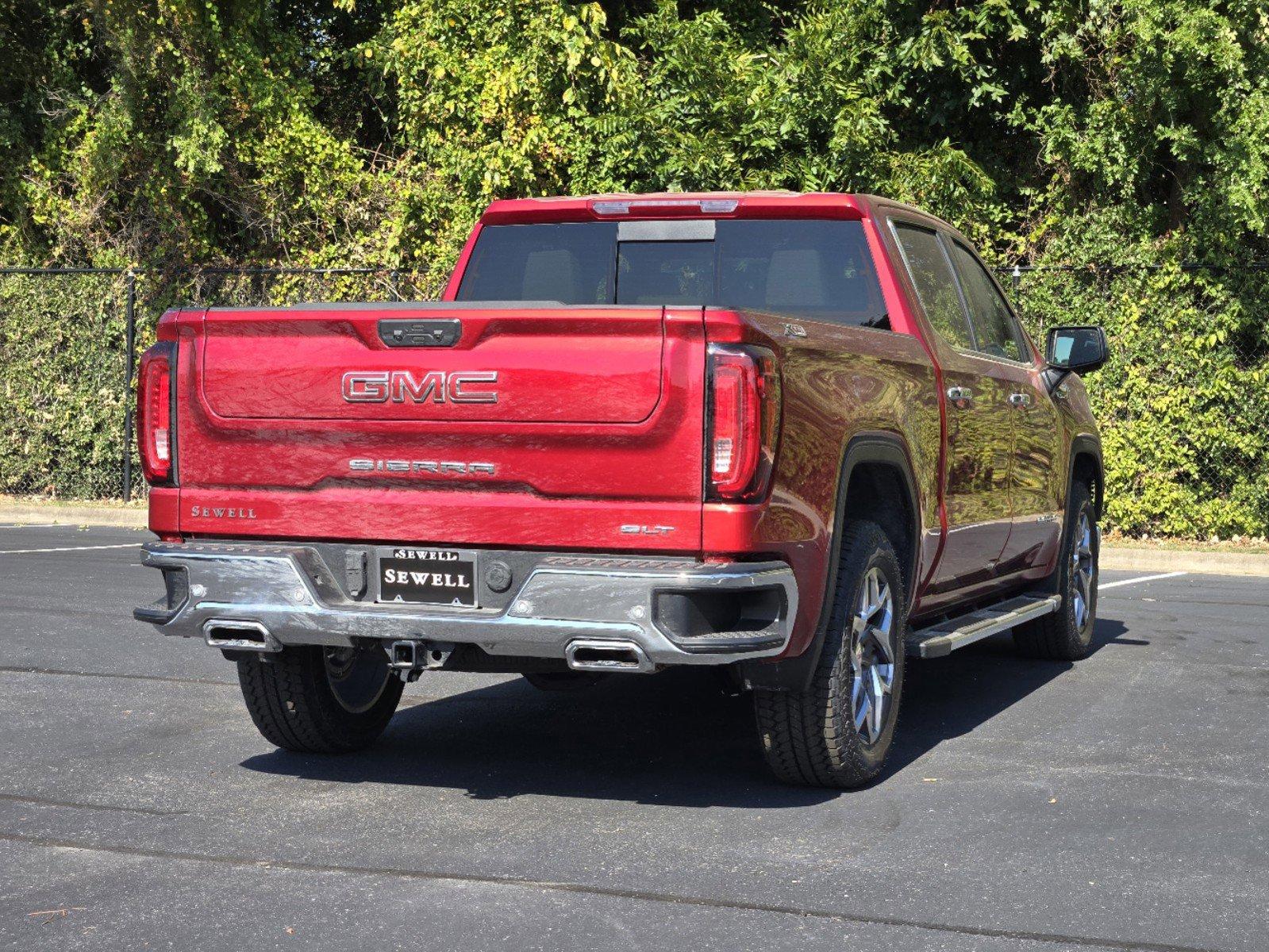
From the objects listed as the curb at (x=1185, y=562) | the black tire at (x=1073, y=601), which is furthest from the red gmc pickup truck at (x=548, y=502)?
the curb at (x=1185, y=562)

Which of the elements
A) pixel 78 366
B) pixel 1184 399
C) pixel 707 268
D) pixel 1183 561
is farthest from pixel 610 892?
pixel 78 366

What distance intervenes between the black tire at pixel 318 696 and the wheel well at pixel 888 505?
1.86m

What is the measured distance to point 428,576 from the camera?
550cm

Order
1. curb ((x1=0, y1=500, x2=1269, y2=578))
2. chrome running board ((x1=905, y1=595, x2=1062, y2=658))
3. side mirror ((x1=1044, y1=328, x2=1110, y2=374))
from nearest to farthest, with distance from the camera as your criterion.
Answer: chrome running board ((x1=905, y1=595, x2=1062, y2=658)) → side mirror ((x1=1044, y1=328, x2=1110, y2=374)) → curb ((x1=0, y1=500, x2=1269, y2=578))

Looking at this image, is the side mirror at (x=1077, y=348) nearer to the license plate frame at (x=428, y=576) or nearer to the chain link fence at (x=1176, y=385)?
the license plate frame at (x=428, y=576)

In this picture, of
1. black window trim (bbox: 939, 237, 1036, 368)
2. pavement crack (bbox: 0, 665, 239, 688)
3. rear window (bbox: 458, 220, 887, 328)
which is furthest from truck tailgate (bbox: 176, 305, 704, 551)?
black window trim (bbox: 939, 237, 1036, 368)

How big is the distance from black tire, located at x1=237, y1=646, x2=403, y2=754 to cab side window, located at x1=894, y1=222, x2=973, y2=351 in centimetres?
266

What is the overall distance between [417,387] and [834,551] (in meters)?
1.48

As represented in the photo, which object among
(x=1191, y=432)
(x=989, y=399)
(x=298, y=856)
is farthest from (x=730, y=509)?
(x=1191, y=432)

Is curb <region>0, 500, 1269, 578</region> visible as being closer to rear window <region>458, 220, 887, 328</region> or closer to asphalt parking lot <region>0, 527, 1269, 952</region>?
asphalt parking lot <region>0, 527, 1269, 952</region>

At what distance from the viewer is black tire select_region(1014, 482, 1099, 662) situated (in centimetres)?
913

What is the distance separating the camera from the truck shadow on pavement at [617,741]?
6.09m

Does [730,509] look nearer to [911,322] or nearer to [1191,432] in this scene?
[911,322]

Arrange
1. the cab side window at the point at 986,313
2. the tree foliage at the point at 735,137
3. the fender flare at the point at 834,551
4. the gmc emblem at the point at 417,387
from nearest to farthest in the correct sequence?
the gmc emblem at the point at 417,387 → the fender flare at the point at 834,551 → the cab side window at the point at 986,313 → the tree foliage at the point at 735,137
